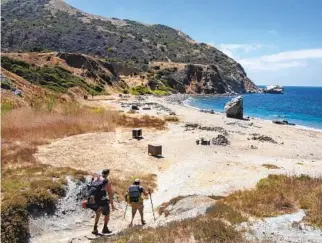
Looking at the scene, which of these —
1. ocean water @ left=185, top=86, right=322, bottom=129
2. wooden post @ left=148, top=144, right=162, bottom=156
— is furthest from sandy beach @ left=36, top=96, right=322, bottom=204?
ocean water @ left=185, top=86, right=322, bottom=129

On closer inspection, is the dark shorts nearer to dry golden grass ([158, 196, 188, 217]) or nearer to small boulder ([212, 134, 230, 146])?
dry golden grass ([158, 196, 188, 217])

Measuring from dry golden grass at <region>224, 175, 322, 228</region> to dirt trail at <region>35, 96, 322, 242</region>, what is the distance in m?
3.32

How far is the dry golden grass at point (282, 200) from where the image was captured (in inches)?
529

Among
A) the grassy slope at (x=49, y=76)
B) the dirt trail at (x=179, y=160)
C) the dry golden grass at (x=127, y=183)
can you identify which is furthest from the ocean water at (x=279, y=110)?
the dry golden grass at (x=127, y=183)

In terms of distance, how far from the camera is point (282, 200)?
14.7m

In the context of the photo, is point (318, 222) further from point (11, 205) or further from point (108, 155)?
point (108, 155)

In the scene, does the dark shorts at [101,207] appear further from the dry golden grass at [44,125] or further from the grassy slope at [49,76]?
the grassy slope at [49,76]

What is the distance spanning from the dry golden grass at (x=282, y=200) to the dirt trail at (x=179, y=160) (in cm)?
332

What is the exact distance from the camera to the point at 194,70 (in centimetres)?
15912

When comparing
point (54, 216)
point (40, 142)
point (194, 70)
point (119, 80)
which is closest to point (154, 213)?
point (54, 216)

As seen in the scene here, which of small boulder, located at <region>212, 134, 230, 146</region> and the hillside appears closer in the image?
small boulder, located at <region>212, 134, 230, 146</region>

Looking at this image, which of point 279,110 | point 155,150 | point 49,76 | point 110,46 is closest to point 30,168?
point 155,150

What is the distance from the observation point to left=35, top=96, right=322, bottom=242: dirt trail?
805 inches

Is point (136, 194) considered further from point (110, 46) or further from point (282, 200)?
point (110, 46)
